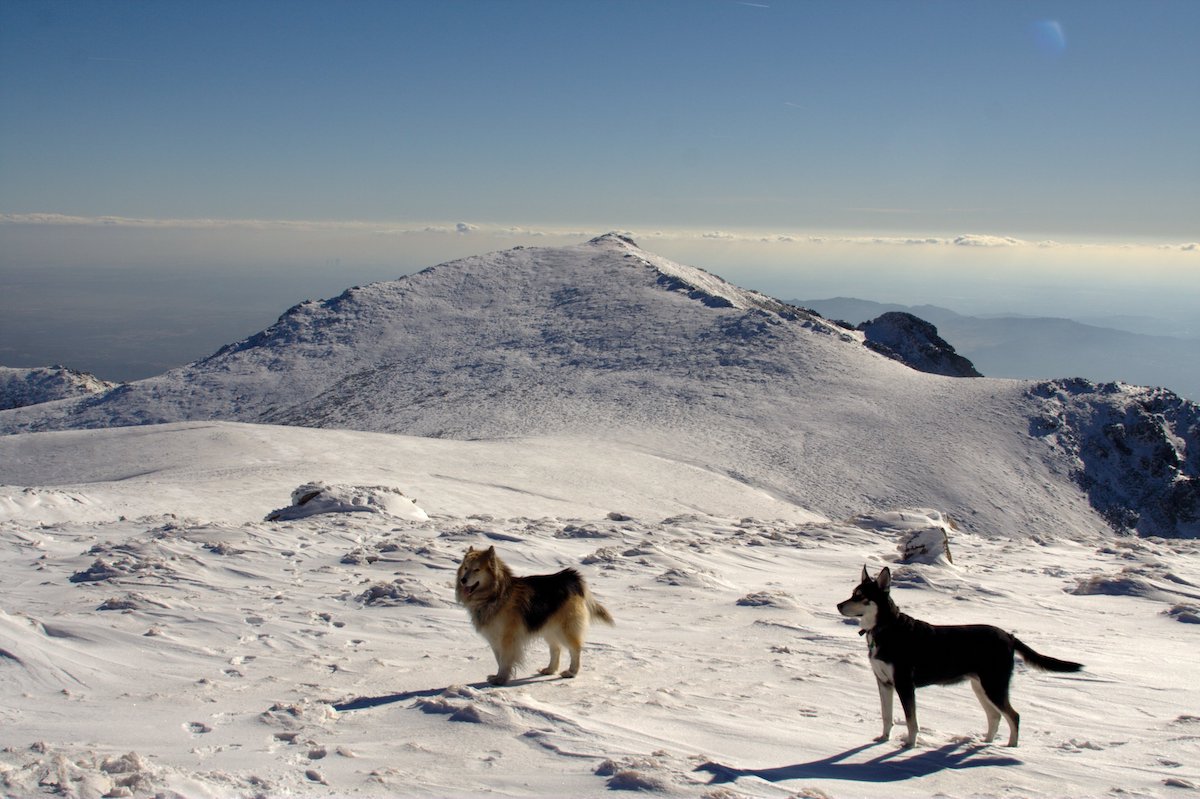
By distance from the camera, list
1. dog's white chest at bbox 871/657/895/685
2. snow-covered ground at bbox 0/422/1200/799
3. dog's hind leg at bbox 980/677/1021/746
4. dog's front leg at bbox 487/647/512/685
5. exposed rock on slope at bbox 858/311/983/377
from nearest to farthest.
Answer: snow-covered ground at bbox 0/422/1200/799, dog's hind leg at bbox 980/677/1021/746, dog's white chest at bbox 871/657/895/685, dog's front leg at bbox 487/647/512/685, exposed rock on slope at bbox 858/311/983/377

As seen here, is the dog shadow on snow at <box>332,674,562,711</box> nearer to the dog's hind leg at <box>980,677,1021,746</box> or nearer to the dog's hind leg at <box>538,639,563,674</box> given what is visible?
the dog's hind leg at <box>538,639,563,674</box>

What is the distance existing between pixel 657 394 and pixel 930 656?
42.1 meters

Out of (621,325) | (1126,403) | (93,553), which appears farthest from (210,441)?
(1126,403)

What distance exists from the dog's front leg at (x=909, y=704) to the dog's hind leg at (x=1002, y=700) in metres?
0.50

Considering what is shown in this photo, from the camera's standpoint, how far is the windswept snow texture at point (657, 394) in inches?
1537

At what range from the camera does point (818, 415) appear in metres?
45.8

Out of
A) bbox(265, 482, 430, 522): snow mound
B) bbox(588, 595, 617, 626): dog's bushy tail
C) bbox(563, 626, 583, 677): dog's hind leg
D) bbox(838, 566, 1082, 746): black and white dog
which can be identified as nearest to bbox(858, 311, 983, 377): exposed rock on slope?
bbox(265, 482, 430, 522): snow mound

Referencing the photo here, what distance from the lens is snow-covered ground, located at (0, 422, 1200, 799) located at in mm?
5043

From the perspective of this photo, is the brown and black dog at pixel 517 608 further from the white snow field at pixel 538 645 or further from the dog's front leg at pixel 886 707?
the dog's front leg at pixel 886 707

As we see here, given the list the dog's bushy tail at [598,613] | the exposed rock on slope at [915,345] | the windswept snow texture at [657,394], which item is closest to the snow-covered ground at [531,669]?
the dog's bushy tail at [598,613]

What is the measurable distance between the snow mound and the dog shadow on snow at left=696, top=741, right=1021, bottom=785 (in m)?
12.0

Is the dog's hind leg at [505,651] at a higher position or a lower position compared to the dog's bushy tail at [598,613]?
lower

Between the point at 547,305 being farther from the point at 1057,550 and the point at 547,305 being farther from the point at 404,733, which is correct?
the point at 404,733

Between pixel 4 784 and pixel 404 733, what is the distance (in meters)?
2.14
